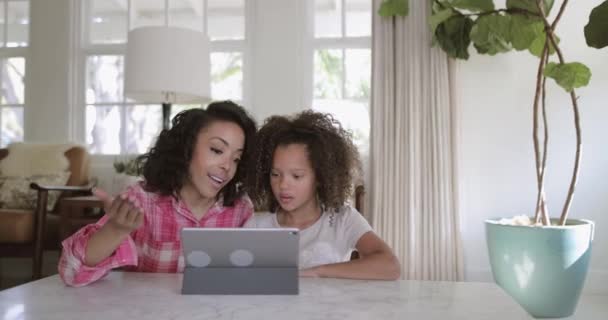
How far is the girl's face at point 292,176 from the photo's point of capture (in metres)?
1.31

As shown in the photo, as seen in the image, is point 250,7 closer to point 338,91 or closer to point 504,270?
point 338,91

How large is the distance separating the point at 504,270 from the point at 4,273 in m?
3.41

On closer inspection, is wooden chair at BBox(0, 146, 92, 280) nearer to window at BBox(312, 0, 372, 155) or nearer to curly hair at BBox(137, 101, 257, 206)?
curly hair at BBox(137, 101, 257, 206)

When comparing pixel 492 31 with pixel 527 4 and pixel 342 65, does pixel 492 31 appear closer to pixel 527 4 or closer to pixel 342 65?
pixel 527 4

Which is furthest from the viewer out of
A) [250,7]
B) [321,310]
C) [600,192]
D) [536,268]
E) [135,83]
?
[250,7]

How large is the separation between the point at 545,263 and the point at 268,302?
1.71 metres

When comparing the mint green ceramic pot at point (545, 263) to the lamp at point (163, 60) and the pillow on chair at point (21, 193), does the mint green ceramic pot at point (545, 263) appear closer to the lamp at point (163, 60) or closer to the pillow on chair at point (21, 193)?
the lamp at point (163, 60)

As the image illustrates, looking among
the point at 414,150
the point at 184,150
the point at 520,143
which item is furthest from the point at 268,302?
the point at 520,143

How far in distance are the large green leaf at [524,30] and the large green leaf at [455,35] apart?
0.31 metres

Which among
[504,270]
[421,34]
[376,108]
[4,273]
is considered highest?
[421,34]

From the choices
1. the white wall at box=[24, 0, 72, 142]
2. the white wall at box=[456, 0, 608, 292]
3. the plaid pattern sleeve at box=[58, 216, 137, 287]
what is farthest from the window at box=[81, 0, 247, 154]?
the plaid pattern sleeve at box=[58, 216, 137, 287]

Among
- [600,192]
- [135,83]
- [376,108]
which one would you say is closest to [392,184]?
[376,108]

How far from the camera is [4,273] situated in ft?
11.6

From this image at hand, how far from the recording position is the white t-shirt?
4.34 ft
